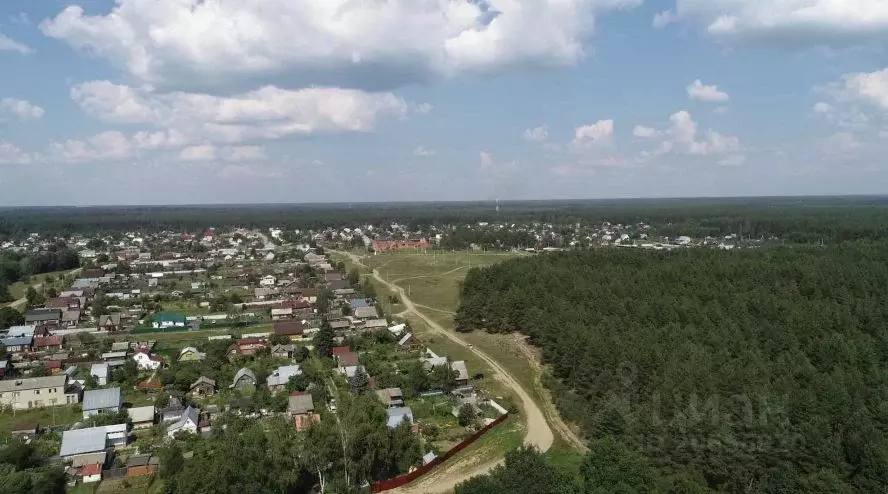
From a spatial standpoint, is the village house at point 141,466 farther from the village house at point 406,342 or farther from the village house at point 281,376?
the village house at point 406,342

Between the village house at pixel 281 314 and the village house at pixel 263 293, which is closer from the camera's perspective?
the village house at pixel 281 314

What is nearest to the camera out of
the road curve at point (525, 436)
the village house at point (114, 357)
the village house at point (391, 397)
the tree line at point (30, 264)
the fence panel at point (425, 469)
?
the fence panel at point (425, 469)

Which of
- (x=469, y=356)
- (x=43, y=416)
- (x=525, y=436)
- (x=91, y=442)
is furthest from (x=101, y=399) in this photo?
(x=469, y=356)

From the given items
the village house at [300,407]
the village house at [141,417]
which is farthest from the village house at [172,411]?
the village house at [300,407]

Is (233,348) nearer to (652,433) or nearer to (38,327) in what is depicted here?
(38,327)

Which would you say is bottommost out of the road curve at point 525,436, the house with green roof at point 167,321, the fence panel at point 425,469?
the road curve at point 525,436

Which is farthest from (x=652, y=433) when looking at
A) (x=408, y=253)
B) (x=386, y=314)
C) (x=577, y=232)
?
(x=577, y=232)

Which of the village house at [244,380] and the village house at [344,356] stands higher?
the village house at [344,356]
